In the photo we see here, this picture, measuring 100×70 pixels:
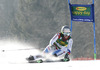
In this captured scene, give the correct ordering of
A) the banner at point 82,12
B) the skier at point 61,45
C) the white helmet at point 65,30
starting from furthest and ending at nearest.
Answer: the banner at point 82,12
the skier at point 61,45
the white helmet at point 65,30

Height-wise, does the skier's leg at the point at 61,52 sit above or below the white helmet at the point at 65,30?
below

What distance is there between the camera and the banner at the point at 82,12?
10.2 meters

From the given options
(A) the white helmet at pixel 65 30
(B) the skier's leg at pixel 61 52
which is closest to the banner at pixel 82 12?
(A) the white helmet at pixel 65 30

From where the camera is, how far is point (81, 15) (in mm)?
10383

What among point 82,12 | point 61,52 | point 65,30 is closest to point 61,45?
point 61,52

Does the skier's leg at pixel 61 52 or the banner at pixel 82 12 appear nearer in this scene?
the skier's leg at pixel 61 52

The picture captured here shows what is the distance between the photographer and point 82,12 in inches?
406

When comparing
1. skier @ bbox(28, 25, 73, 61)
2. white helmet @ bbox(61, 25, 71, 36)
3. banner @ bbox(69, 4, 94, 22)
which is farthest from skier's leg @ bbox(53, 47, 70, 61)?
banner @ bbox(69, 4, 94, 22)

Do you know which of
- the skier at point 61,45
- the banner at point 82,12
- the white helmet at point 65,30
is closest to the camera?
the white helmet at point 65,30

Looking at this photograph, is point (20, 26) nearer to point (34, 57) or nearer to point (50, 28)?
point (50, 28)

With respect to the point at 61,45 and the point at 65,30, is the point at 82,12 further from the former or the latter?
the point at 61,45

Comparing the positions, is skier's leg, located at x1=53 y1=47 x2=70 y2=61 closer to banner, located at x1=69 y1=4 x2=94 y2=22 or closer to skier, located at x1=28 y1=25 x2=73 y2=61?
skier, located at x1=28 y1=25 x2=73 y2=61

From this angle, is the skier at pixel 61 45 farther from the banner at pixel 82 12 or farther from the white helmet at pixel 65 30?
the banner at pixel 82 12

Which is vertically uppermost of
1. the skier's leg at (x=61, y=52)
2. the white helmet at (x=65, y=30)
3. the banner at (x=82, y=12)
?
the banner at (x=82, y=12)
